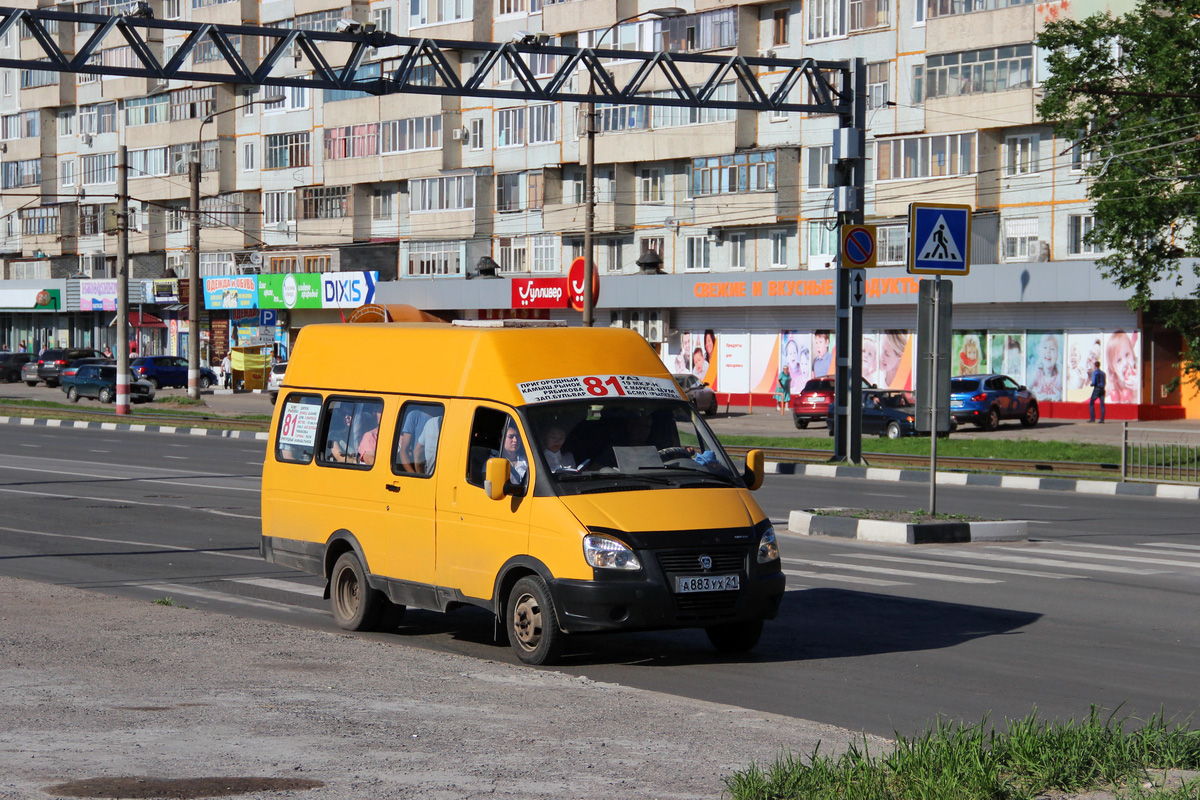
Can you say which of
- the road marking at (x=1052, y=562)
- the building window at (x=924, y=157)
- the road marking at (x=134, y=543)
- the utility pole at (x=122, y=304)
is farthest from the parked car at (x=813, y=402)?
the road marking at (x=134, y=543)

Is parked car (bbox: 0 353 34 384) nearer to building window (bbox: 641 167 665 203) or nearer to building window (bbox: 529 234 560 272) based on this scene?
building window (bbox: 529 234 560 272)

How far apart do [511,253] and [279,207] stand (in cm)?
1625

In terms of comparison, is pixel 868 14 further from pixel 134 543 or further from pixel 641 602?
pixel 641 602

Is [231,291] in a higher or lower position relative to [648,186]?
lower

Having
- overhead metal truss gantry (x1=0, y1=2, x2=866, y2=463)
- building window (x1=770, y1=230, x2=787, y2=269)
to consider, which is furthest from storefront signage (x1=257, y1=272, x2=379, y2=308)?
overhead metal truss gantry (x1=0, y1=2, x2=866, y2=463)

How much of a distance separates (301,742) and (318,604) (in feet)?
18.4

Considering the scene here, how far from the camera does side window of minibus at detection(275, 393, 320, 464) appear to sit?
11031 millimetres

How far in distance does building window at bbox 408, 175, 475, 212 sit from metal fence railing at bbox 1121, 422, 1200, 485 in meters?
42.2

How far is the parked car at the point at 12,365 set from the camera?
7306 cm

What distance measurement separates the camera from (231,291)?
71938 mm

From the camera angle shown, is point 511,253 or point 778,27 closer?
point 778,27

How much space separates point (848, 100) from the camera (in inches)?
949

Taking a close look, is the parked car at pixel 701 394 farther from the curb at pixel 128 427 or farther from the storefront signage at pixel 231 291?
the storefront signage at pixel 231 291

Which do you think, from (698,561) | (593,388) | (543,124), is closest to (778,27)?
(543,124)
